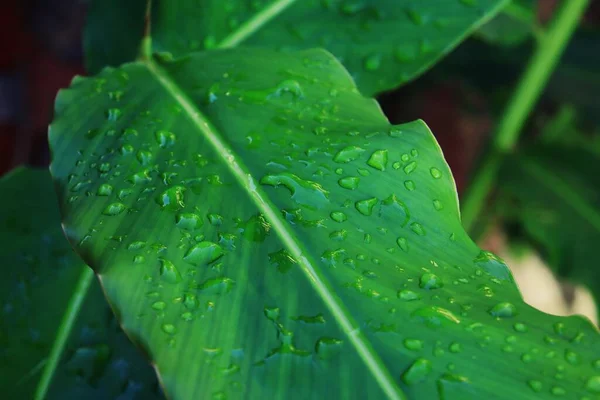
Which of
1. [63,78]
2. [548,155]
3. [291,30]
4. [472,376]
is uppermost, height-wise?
[291,30]

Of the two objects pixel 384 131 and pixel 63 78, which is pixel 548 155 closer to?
A: pixel 384 131

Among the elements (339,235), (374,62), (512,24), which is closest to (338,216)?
(339,235)

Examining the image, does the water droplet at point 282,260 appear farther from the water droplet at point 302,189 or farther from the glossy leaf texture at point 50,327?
the glossy leaf texture at point 50,327

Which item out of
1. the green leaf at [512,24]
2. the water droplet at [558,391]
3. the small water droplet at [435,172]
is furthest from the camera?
the green leaf at [512,24]

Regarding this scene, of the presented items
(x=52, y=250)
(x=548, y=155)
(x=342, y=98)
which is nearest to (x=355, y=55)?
(x=342, y=98)

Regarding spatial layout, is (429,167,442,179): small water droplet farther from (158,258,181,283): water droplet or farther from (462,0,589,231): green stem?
(462,0,589,231): green stem

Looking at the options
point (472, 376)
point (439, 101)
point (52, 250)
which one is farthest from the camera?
point (439, 101)

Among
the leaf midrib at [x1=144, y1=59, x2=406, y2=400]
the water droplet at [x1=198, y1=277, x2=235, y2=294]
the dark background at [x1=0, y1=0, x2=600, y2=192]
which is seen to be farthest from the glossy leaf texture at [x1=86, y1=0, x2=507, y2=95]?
the dark background at [x1=0, y1=0, x2=600, y2=192]

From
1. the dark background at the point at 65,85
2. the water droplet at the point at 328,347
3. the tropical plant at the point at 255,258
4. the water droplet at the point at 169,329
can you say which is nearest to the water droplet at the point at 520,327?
the tropical plant at the point at 255,258
